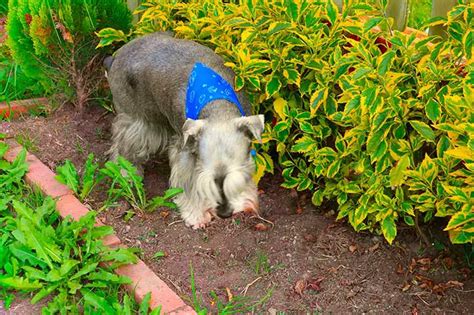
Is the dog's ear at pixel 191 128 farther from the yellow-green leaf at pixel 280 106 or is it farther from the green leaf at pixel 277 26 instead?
the green leaf at pixel 277 26

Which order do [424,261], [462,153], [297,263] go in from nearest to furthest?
1. [462,153]
2. [424,261]
3. [297,263]

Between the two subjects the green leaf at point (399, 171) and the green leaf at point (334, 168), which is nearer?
the green leaf at point (399, 171)

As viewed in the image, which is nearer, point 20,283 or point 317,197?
point 20,283

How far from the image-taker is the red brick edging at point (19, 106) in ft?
16.0

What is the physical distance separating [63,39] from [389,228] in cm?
293

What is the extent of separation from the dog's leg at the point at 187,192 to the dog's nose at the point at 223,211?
94mm

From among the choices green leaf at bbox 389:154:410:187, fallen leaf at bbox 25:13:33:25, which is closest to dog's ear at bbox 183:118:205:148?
green leaf at bbox 389:154:410:187

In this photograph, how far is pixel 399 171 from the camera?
2918mm

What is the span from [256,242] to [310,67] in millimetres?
1086

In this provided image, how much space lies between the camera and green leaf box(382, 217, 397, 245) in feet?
10.2

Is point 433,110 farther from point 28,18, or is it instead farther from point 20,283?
point 28,18

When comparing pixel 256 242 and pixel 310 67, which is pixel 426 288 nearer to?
pixel 256 242

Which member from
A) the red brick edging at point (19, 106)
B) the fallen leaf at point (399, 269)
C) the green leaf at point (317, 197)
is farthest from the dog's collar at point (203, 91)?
the red brick edging at point (19, 106)

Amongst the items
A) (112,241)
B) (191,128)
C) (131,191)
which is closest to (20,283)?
(112,241)
